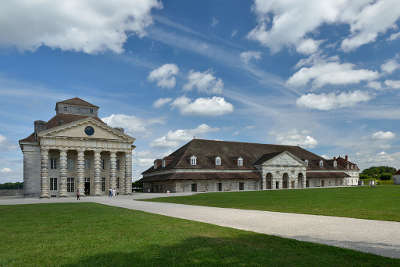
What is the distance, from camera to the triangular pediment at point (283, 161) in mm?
64062

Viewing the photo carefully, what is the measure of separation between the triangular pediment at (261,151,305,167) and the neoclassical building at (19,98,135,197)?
28.1 metres

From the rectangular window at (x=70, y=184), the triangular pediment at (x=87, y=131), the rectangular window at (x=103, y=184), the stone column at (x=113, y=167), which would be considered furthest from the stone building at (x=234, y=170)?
the rectangular window at (x=70, y=184)

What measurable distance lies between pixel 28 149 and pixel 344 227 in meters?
48.6

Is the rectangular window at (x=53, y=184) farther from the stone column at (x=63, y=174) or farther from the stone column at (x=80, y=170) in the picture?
the stone column at (x=80, y=170)

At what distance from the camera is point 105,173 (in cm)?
5359

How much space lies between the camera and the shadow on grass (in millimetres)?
7035

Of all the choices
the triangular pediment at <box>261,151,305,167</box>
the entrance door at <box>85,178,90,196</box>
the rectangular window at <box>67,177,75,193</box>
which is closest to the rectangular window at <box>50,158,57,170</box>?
the rectangular window at <box>67,177,75,193</box>

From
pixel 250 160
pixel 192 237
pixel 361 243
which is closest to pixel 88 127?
pixel 250 160

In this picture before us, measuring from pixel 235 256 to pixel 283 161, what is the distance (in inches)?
2385

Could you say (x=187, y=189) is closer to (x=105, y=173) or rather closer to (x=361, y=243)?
(x=105, y=173)

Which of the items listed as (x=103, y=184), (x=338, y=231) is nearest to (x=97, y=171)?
(x=103, y=184)

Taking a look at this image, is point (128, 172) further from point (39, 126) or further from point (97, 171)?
point (39, 126)

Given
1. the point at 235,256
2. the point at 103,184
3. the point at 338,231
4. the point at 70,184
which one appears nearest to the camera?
the point at 235,256

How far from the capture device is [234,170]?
61031 mm
